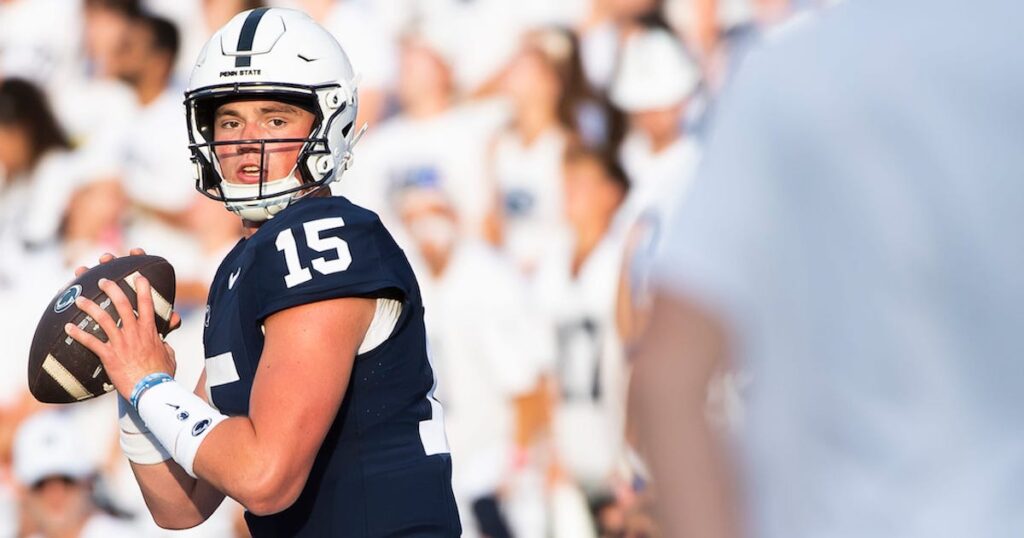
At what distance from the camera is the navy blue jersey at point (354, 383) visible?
252 cm

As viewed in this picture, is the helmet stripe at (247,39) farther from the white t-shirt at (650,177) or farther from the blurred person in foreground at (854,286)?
the white t-shirt at (650,177)

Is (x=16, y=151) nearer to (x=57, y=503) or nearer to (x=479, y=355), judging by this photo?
(x=57, y=503)

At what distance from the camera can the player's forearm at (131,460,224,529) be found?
291 centimetres

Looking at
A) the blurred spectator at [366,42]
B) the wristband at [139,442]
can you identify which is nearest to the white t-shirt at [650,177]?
the blurred spectator at [366,42]

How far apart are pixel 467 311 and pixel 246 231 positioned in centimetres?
286

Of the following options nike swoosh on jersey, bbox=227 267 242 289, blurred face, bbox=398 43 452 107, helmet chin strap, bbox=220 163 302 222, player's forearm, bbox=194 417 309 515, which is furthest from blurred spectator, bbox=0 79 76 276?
player's forearm, bbox=194 417 309 515

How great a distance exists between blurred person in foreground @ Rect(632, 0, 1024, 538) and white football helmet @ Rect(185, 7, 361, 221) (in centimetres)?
175

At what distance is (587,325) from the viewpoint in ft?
18.5

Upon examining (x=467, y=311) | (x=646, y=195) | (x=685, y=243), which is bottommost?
(x=467, y=311)

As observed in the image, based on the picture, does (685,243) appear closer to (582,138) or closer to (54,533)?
(582,138)

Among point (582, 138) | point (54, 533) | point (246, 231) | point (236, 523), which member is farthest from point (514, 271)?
point (246, 231)

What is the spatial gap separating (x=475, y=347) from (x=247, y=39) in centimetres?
298

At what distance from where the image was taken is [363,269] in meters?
2.51

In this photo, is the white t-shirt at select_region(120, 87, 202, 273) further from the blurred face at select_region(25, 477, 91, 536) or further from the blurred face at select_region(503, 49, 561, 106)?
the blurred face at select_region(503, 49, 561, 106)
